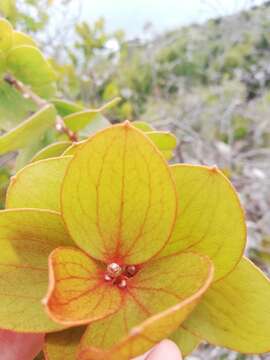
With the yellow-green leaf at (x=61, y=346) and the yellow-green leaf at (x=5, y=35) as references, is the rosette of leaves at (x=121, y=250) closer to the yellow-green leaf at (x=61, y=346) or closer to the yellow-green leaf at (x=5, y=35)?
the yellow-green leaf at (x=61, y=346)

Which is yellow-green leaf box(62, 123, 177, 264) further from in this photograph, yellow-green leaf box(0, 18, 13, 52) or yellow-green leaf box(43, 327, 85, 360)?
yellow-green leaf box(0, 18, 13, 52)

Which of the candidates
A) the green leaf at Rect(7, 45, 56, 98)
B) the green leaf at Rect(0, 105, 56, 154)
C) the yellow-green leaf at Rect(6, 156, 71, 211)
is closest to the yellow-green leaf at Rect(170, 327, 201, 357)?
the yellow-green leaf at Rect(6, 156, 71, 211)

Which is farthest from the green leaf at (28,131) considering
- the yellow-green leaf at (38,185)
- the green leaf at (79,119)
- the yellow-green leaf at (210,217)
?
the yellow-green leaf at (210,217)

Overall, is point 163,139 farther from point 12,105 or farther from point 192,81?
point 192,81

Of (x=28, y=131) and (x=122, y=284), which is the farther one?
(x=28, y=131)

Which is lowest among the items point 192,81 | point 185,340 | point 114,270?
point 192,81

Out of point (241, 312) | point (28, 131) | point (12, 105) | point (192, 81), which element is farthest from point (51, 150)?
point (192, 81)
